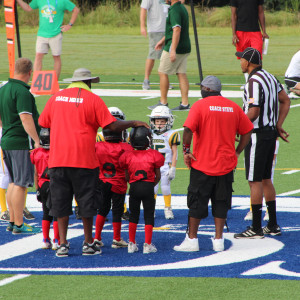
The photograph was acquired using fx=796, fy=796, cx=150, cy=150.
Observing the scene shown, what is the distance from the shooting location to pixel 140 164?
7727 millimetres

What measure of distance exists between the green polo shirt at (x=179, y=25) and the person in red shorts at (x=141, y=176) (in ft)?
26.4

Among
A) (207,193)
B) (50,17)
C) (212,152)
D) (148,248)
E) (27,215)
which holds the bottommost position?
(27,215)

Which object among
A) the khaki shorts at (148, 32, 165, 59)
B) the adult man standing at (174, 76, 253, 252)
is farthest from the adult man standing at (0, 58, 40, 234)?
the khaki shorts at (148, 32, 165, 59)

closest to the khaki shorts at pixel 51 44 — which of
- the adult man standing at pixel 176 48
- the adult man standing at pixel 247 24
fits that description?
the adult man standing at pixel 176 48

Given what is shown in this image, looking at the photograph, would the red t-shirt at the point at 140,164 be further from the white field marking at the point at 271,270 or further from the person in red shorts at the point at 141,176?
the white field marking at the point at 271,270

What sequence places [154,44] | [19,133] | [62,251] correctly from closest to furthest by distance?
[62,251], [19,133], [154,44]

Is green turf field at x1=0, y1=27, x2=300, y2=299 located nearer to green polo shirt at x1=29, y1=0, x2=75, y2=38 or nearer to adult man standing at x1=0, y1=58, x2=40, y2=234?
green polo shirt at x1=29, y1=0, x2=75, y2=38

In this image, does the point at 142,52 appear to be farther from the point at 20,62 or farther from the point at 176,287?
the point at 176,287

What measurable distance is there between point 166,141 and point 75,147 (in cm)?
209

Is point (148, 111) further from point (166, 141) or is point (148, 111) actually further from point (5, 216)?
point (5, 216)

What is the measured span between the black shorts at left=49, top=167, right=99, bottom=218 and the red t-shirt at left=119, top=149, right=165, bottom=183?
0.32 m

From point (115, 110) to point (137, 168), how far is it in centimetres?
87

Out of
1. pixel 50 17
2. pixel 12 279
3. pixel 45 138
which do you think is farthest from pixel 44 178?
pixel 50 17

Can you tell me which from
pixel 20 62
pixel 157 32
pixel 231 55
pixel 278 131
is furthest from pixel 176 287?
pixel 231 55
